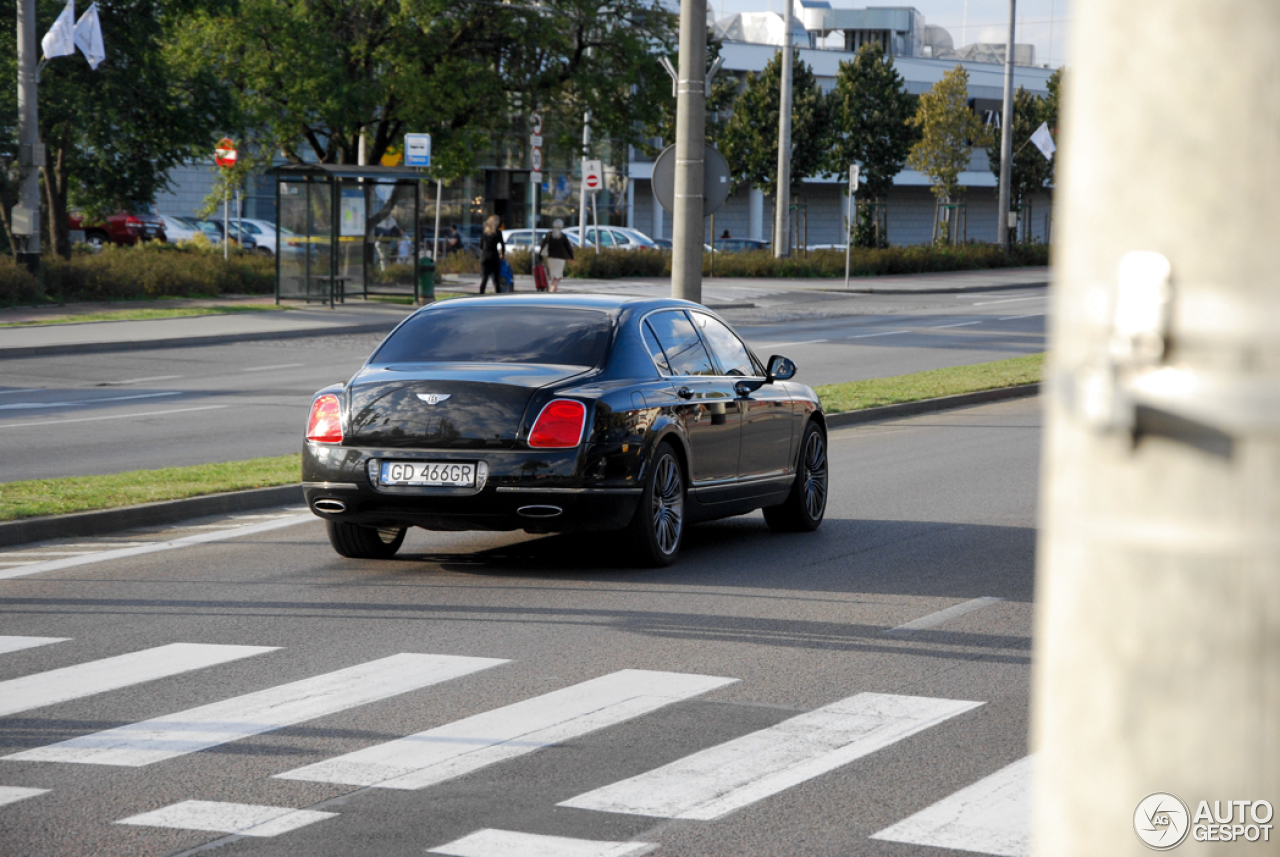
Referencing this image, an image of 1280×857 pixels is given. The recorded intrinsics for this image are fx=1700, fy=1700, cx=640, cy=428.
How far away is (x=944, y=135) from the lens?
6494 cm

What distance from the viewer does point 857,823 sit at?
486 cm

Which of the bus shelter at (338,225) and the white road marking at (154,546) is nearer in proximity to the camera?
the white road marking at (154,546)

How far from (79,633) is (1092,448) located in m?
6.83

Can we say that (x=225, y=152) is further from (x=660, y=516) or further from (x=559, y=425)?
(x=559, y=425)

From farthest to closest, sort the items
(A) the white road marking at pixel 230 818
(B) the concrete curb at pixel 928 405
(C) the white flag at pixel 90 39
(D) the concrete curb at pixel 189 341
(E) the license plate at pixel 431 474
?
(C) the white flag at pixel 90 39 → (D) the concrete curb at pixel 189 341 → (B) the concrete curb at pixel 928 405 → (E) the license plate at pixel 431 474 → (A) the white road marking at pixel 230 818

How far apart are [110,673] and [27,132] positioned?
25.1 meters

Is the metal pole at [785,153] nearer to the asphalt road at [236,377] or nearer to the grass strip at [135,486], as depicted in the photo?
the asphalt road at [236,377]

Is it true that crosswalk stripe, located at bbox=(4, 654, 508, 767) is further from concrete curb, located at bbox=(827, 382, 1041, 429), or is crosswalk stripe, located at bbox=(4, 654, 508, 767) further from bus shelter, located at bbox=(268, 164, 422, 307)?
bus shelter, located at bbox=(268, 164, 422, 307)

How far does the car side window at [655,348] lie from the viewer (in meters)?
9.93

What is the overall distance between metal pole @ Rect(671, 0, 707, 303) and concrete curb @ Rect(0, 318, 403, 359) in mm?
11514

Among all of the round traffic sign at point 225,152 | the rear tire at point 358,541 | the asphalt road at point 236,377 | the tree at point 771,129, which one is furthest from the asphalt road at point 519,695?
the tree at point 771,129

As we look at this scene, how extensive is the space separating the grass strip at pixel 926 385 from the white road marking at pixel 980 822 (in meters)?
12.0

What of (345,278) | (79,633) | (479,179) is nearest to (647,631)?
(79,633)

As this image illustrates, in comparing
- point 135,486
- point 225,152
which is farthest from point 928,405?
point 225,152
